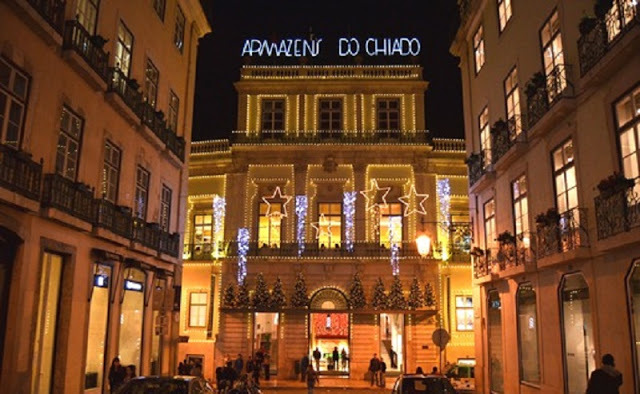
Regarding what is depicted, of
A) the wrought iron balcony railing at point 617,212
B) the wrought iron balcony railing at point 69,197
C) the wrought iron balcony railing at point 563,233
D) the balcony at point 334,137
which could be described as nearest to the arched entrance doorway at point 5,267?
A: the wrought iron balcony railing at point 69,197

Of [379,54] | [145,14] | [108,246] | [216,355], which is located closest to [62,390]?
[108,246]

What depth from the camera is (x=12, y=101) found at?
1223cm

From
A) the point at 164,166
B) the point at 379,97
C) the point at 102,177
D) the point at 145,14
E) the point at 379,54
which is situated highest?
the point at 379,54

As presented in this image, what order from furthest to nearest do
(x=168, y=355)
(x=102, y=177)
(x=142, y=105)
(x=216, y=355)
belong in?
(x=216, y=355) < (x=168, y=355) < (x=142, y=105) < (x=102, y=177)

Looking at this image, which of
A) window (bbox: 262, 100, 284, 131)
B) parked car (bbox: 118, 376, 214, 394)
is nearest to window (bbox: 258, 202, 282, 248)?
window (bbox: 262, 100, 284, 131)

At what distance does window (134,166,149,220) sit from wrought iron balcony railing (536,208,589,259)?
12851 millimetres

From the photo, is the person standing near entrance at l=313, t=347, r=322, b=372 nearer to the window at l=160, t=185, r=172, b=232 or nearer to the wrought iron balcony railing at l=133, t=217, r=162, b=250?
the window at l=160, t=185, r=172, b=232

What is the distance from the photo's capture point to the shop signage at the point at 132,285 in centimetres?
1848

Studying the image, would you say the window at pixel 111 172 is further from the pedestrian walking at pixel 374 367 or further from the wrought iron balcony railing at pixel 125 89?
the pedestrian walking at pixel 374 367

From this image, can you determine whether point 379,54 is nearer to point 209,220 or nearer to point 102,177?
point 209,220

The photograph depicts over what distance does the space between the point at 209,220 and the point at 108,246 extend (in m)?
18.2

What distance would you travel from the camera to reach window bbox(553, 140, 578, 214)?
1509 centimetres

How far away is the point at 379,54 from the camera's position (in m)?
36.6

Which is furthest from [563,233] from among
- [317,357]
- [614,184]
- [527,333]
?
[317,357]
